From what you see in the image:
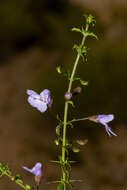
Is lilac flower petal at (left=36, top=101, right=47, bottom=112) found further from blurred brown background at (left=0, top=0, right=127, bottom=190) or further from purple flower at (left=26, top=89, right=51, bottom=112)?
blurred brown background at (left=0, top=0, right=127, bottom=190)

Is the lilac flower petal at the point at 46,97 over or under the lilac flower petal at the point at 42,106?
over

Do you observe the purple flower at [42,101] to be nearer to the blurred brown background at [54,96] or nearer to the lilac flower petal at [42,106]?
the lilac flower petal at [42,106]

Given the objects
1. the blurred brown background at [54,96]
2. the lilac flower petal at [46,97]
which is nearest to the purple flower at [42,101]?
the lilac flower petal at [46,97]

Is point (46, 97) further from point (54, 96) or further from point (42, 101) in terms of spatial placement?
point (54, 96)

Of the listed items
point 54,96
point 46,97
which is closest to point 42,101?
point 46,97

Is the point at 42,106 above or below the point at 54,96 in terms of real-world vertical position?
below

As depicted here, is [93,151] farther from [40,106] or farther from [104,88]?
[40,106]

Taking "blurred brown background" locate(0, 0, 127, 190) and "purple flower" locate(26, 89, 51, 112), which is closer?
"purple flower" locate(26, 89, 51, 112)

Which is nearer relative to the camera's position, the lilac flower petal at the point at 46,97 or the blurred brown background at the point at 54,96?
the lilac flower petal at the point at 46,97

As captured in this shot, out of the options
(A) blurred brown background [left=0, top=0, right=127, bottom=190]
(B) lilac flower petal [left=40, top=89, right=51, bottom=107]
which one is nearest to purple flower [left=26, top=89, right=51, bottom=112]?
(B) lilac flower petal [left=40, top=89, right=51, bottom=107]
